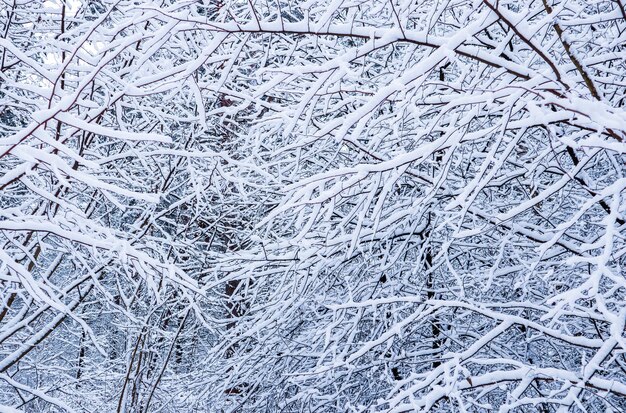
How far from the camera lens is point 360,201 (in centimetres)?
337

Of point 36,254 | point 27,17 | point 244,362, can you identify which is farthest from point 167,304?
point 27,17

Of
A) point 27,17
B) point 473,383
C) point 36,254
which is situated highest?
point 27,17

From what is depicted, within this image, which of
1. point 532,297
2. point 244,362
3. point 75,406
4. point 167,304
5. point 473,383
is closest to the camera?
point 473,383

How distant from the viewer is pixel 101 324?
11.4m

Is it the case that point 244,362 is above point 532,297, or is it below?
below

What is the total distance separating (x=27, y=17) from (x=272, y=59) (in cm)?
200

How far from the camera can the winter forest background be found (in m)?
2.46

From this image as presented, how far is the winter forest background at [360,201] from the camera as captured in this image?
246cm

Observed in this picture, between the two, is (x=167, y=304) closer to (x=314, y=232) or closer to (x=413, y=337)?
(x=314, y=232)

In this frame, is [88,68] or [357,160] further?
[357,160]

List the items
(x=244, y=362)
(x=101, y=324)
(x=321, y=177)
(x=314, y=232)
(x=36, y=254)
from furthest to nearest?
(x=101, y=324) < (x=244, y=362) < (x=314, y=232) < (x=36, y=254) < (x=321, y=177)

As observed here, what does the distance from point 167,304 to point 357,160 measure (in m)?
2.25

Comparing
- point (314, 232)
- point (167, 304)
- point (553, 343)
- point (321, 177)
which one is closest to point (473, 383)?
point (321, 177)

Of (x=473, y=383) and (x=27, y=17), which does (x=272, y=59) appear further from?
(x=473, y=383)
